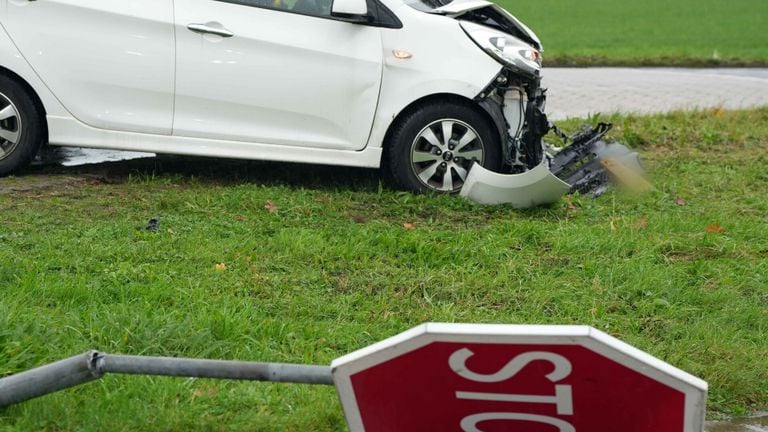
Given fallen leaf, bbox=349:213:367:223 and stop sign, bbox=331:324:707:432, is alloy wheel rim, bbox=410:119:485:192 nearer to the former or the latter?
fallen leaf, bbox=349:213:367:223

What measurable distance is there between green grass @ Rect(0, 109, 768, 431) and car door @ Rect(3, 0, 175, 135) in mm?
573

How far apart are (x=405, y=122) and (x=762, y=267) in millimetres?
2560

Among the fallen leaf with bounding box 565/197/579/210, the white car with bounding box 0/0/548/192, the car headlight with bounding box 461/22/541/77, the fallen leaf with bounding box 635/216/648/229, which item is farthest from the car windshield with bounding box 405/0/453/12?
the fallen leaf with bounding box 635/216/648/229

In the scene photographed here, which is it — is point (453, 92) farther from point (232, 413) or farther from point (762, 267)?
point (232, 413)

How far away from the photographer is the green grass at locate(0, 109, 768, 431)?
13.1 feet

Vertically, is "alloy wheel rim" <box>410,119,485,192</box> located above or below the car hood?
below

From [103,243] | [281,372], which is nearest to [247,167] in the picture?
[103,243]

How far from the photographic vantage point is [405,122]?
729cm

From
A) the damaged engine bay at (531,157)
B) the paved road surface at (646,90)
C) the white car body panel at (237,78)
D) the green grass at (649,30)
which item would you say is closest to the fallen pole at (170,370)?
the damaged engine bay at (531,157)

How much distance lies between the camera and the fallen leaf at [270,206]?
261 inches

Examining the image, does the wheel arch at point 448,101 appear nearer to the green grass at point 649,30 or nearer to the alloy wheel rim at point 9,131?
the alloy wheel rim at point 9,131

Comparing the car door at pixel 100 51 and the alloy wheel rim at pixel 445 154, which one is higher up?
the car door at pixel 100 51

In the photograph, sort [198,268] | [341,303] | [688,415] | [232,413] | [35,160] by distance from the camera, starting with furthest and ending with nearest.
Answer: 1. [35,160]
2. [198,268]
3. [341,303]
4. [232,413]
5. [688,415]

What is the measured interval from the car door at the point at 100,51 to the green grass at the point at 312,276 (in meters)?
0.57
